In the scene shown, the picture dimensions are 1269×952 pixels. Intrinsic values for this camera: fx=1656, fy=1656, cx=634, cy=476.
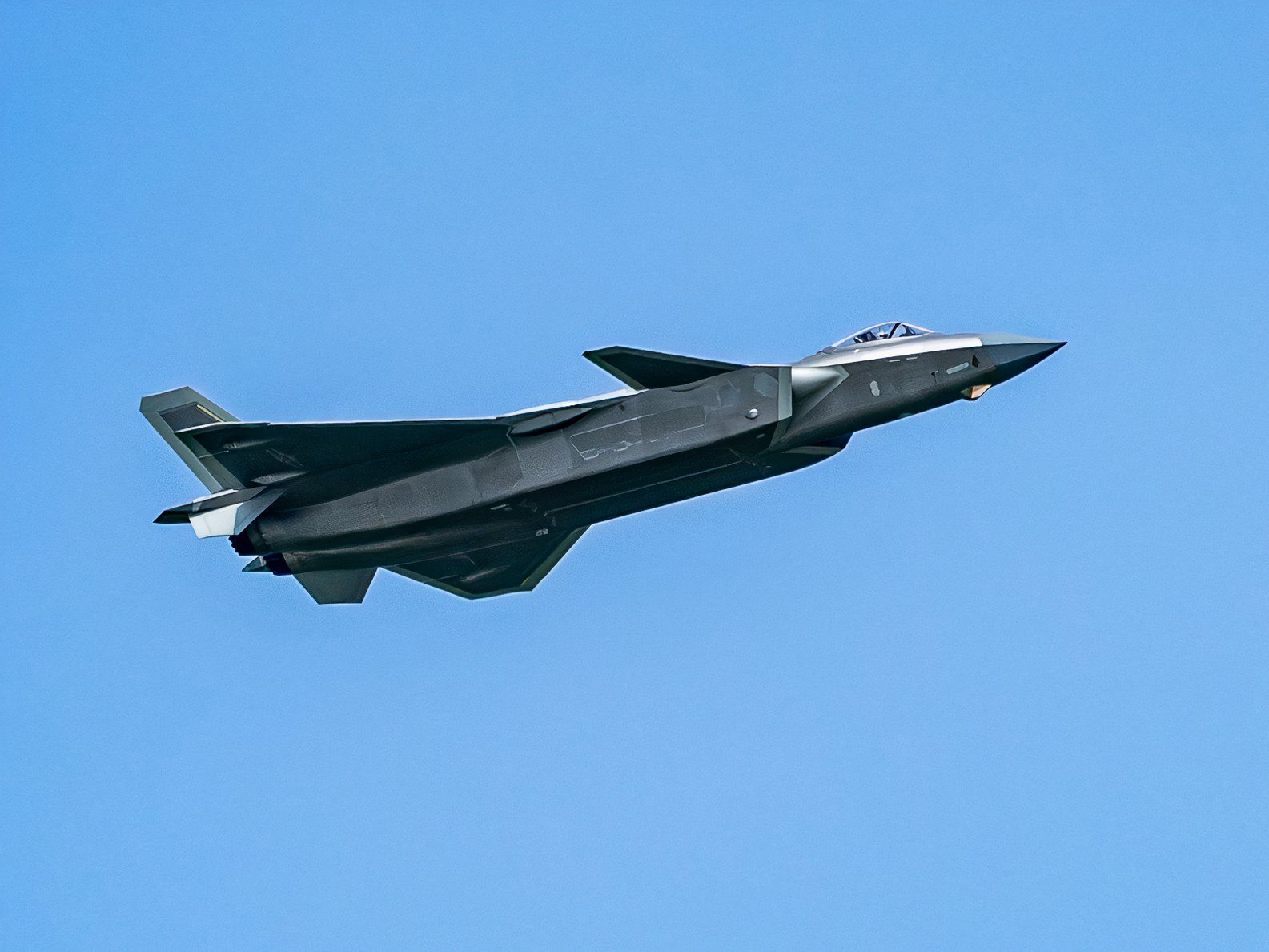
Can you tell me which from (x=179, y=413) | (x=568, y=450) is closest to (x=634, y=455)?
(x=568, y=450)

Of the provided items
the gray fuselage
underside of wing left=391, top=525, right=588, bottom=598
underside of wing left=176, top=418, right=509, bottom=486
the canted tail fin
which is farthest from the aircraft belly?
the canted tail fin

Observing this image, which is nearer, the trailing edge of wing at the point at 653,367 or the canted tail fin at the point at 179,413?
the trailing edge of wing at the point at 653,367

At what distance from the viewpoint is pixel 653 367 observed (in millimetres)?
23547

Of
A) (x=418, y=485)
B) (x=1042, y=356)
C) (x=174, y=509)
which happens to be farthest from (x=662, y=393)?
(x=174, y=509)

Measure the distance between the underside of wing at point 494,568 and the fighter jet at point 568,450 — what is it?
2.09 metres

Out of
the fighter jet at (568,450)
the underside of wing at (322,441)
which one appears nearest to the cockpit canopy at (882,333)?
the fighter jet at (568,450)

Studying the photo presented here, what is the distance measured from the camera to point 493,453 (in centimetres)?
2406

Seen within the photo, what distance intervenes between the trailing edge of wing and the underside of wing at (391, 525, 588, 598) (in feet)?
13.7

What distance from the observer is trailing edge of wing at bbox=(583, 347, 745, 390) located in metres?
23.4

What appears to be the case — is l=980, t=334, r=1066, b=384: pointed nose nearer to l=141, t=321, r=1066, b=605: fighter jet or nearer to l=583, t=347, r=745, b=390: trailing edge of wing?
l=141, t=321, r=1066, b=605: fighter jet

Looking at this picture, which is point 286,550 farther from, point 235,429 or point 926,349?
point 926,349

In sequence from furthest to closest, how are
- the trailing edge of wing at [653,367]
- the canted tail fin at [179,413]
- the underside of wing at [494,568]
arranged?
the underside of wing at [494,568]
the canted tail fin at [179,413]
the trailing edge of wing at [653,367]

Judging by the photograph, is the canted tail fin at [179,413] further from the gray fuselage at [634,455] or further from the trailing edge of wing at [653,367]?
the trailing edge of wing at [653,367]

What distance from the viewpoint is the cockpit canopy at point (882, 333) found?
2459cm
